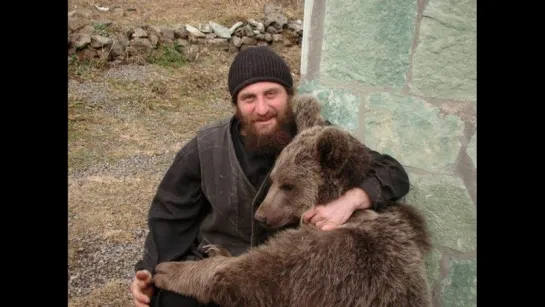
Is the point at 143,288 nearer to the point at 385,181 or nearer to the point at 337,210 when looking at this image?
the point at 337,210

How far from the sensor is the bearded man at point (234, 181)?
10.8ft

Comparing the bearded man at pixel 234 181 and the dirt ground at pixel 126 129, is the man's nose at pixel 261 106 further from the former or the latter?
the dirt ground at pixel 126 129

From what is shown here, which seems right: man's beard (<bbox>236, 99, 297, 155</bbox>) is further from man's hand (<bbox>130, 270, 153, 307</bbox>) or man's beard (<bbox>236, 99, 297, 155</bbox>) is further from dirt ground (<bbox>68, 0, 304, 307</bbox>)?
dirt ground (<bbox>68, 0, 304, 307</bbox>)

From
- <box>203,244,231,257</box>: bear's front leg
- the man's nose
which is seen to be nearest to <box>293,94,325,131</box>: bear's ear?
the man's nose

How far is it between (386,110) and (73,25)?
399 inches

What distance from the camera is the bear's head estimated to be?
3123 millimetres

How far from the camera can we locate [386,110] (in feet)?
11.3

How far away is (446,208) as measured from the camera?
11.0 feet

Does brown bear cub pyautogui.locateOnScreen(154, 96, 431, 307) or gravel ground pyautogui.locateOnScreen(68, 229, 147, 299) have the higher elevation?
brown bear cub pyautogui.locateOnScreen(154, 96, 431, 307)

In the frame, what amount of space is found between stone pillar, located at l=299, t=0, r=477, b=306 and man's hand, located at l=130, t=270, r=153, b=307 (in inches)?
62.9

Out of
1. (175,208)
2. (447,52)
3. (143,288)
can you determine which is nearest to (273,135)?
(175,208)

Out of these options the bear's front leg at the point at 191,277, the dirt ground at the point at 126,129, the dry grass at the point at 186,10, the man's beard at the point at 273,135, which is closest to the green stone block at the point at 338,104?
the man's beard at the point at 273,135
